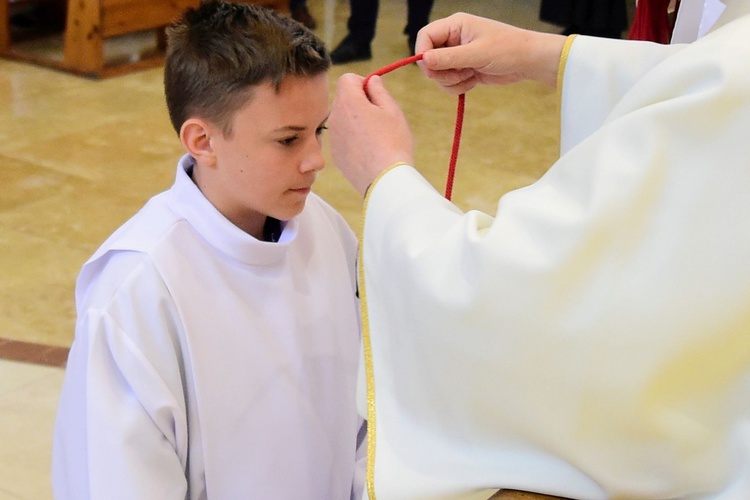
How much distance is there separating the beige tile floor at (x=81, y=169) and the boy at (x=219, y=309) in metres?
0.95

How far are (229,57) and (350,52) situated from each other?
4244mm

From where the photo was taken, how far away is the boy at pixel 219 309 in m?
1.43

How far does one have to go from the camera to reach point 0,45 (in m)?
5.46

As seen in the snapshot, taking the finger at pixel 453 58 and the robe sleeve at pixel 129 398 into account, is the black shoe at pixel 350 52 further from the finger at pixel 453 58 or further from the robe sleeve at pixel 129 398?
the robe sleeve at pixel 129 398

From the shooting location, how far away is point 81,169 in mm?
4066

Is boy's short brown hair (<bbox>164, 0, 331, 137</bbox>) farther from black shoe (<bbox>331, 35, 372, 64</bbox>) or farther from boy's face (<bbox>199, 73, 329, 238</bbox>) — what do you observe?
black shoe (<bbox>331, 35, 372, 64</bbox>)

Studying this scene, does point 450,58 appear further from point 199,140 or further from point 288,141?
point 199,140

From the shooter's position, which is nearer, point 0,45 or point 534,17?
point 0,45

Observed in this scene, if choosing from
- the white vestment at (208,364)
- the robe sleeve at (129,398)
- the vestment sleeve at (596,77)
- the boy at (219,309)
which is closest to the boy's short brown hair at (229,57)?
the boy at (219,309)

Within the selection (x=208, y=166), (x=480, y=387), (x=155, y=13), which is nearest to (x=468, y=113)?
(x=155, y=13)

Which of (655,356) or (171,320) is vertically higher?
(655,356)

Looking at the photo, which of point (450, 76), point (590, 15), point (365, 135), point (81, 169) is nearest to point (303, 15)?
point (590, 15)

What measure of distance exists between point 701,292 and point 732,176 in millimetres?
122

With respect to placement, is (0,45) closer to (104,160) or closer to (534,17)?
(104,160)
